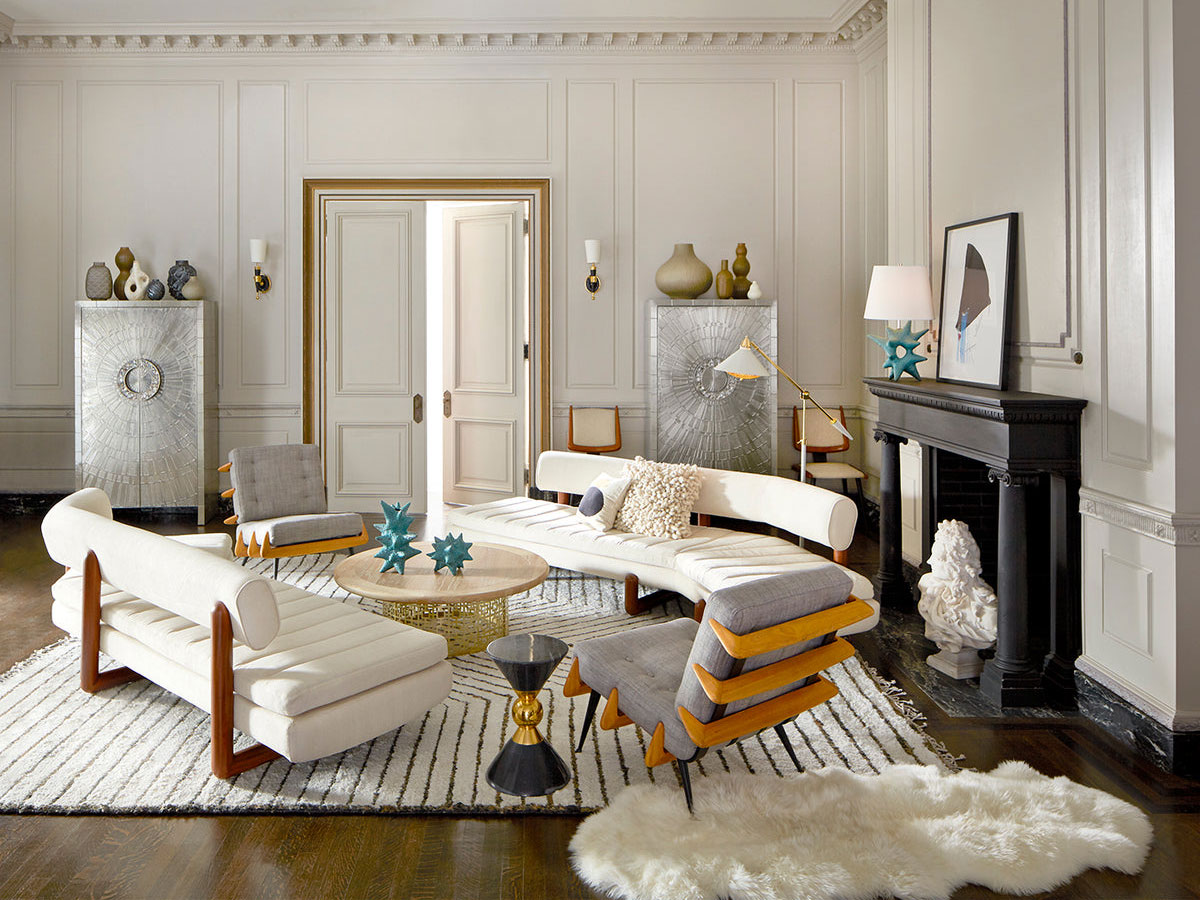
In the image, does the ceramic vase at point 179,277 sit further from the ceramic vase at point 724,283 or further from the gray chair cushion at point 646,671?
the gray chair cushion at point 646,671

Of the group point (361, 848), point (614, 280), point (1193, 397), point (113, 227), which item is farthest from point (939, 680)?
point (113, 227)

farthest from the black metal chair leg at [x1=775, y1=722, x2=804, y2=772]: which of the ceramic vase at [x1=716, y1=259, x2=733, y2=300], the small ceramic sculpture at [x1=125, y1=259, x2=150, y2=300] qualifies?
the small ceramic sculpture at [x1=125, y1=259, x2=150, y2=300]

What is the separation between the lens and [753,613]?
106 inches

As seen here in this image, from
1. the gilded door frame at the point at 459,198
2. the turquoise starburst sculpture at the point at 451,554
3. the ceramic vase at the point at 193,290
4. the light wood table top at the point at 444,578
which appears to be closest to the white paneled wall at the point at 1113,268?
the light wood table top at the point at 444,578

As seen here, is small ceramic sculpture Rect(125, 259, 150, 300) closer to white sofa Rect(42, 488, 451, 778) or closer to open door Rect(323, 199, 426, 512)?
open door Rect(323, 199, 426, 512)

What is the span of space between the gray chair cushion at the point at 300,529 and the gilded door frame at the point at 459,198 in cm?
231

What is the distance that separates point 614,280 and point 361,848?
5486 mm

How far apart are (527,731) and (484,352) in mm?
5335

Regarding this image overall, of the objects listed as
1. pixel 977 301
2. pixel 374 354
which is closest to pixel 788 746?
pixel 977 301

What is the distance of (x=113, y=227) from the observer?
296 inches

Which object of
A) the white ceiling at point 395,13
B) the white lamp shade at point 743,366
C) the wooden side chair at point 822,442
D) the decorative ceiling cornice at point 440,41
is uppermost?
the white ceiling at point 395,13

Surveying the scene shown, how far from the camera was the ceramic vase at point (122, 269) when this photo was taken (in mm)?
7195

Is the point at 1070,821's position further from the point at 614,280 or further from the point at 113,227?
the point at 113,227

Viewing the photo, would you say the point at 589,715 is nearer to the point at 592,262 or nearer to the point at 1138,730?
the point at 1138,730
